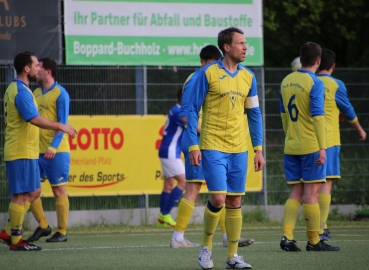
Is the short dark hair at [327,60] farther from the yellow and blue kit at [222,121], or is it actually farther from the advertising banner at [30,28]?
the advertising banner at [30,28]

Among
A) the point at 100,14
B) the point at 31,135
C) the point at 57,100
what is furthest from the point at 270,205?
the point at 31,135

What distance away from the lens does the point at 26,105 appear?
9797mm

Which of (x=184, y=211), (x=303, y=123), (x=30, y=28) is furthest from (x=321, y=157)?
(x=30, y=28)

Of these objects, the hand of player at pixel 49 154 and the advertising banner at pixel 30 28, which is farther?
the advertising banner at pixel 30 28

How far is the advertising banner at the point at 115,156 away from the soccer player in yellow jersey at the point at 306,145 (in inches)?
219

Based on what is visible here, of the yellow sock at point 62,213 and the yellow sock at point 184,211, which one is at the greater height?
the yellow sock at point 184,211

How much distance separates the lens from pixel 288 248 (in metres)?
9.42

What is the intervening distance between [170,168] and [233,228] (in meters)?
6.49

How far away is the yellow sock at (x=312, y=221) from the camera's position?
9.43 meters

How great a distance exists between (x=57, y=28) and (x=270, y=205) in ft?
16.2

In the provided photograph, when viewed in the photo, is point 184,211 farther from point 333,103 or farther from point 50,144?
point 333,103

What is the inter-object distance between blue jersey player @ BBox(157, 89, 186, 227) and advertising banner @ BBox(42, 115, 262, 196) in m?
0.64

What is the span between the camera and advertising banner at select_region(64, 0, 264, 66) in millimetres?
14562

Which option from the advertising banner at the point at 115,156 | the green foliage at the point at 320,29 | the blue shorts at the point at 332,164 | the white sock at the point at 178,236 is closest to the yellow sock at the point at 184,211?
the white sock at the point at 178,236
